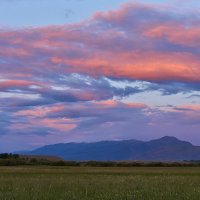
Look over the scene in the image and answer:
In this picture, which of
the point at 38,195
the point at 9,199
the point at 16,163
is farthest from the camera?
the point at 16,163

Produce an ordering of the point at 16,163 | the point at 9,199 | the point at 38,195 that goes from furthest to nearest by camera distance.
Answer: the point at 16,163 < the point at 38,195 < the point at 9,199

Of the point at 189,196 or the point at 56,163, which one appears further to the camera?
the point at 56,163

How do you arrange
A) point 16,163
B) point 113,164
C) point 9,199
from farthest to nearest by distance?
point 113,164
point 16,163
point 9,199

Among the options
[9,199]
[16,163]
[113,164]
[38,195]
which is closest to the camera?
[9,199]

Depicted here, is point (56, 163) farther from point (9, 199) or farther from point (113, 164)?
point (9, 199)

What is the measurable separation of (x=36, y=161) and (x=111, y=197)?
133365 mm

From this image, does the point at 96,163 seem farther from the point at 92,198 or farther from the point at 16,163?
the point at 92,198

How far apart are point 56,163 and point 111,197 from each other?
128426 mm

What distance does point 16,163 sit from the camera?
144 m

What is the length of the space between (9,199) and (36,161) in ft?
438

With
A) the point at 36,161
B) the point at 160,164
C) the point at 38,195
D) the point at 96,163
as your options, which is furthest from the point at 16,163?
the point at 38,195

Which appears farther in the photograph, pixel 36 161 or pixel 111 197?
Answer: pixel 36 161

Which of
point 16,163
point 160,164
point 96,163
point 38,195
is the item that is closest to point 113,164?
point 96,163

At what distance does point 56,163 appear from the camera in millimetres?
148250
